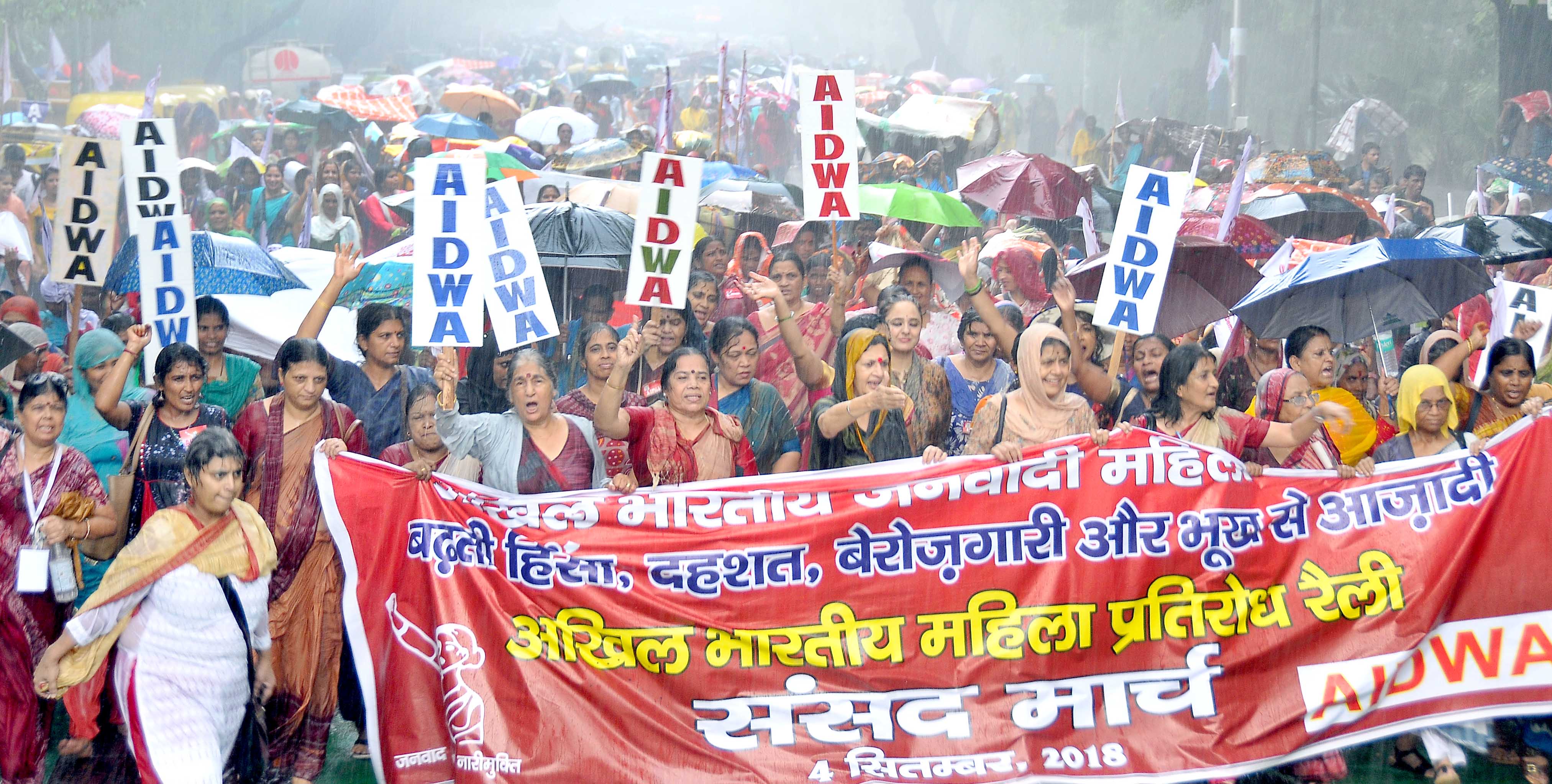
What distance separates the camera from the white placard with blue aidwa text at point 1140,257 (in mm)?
5602

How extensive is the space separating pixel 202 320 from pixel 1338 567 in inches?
174

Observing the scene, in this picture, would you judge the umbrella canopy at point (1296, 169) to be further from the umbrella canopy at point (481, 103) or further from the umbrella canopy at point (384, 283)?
the umbrella canopy at point (481, 103)

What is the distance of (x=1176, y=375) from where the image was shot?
518 cm

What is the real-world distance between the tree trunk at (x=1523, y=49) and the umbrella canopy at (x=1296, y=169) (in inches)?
326

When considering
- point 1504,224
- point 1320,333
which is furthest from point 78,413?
point 1504,224

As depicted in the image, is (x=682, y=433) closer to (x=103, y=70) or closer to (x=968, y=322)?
(x=968, y=322)

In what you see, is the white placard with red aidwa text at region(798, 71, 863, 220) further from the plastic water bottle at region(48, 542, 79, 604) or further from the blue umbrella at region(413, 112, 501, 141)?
the blue umbrella at region(413, 112, 501, 141)

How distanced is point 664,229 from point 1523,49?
62.9 ft

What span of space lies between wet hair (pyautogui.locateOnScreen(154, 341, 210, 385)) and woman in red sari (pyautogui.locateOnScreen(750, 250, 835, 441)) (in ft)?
7.05

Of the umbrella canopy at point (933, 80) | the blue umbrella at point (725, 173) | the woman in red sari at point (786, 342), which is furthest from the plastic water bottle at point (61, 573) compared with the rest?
the umbrella canopy at point (933, 80)

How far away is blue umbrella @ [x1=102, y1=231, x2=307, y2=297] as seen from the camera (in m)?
6.89

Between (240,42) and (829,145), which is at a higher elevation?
(240,42)

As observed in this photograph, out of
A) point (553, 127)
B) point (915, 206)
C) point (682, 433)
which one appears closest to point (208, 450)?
point (682, 433)

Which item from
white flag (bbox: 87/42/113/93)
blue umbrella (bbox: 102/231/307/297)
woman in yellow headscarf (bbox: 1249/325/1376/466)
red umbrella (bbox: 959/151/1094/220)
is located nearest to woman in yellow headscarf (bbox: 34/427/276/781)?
blue umbrella (bbox: 102/231/307/297)
